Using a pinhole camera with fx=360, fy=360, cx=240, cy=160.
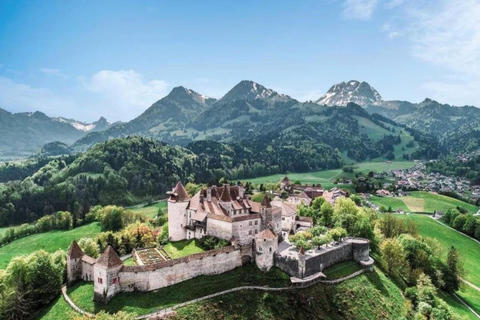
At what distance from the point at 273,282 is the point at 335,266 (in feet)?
62.3

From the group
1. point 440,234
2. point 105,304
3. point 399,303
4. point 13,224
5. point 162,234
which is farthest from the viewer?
point 13,224

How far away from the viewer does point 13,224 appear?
186 m

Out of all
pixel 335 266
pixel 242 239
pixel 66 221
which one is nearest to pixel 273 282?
pixel 242 239

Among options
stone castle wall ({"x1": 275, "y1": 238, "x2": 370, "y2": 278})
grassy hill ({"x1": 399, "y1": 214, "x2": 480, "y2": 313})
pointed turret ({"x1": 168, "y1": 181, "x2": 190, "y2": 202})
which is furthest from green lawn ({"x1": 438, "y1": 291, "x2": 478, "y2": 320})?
pointed turret ({"x1": 168, "y1": 181, "x2": 190, "y2": 202})

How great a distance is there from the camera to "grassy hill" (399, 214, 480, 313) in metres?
100

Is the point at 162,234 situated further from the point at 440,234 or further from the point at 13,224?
the point at 13,224

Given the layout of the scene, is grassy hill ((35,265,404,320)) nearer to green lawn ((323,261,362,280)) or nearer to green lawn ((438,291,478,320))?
green lawn ((323,261,362,280))

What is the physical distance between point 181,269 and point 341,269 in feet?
120

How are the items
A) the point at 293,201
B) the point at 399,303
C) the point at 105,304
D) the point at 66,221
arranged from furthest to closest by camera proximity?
the point at 66,221 → the point at 293,201 → the point at 399,303 → the point at 105,304

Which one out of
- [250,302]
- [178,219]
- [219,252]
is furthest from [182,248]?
[250,302]

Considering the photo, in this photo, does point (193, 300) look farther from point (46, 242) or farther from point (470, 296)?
point (46, 242)

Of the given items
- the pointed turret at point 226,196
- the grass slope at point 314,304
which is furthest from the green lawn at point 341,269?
the pointed turret at point 226,196

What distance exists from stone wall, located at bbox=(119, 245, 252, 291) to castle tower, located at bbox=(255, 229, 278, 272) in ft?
7.25

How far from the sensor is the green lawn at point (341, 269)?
7694 centimetres
